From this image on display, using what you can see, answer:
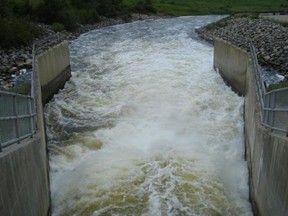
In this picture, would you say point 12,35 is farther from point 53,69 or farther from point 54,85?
point 54,85

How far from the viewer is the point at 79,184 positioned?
40.5 ft

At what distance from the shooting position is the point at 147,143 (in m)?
15.2

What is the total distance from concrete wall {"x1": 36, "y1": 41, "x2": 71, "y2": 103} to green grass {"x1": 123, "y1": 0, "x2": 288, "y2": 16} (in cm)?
6491

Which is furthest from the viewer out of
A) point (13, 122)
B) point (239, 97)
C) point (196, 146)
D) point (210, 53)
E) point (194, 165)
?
point (210, 53)

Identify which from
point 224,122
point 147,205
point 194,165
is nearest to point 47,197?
point 147,205

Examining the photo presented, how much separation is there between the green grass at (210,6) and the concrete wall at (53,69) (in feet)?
213

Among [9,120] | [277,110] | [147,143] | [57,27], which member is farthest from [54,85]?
[57,27]

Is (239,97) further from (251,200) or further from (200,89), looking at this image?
(251,200)

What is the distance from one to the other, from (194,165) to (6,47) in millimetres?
17641

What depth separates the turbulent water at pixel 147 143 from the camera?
37.7ft

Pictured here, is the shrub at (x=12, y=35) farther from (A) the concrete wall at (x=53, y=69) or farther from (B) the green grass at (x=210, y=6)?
(B) the green grass at (x=210, y=6)

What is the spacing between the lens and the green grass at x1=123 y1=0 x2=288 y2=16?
96.3 m

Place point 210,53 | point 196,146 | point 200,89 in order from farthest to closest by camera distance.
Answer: point 210,53, point 200,89, point 196,146

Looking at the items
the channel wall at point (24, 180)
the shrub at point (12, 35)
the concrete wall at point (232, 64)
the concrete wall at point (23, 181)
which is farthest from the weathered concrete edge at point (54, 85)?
the concrete wall at point (232, 64)
